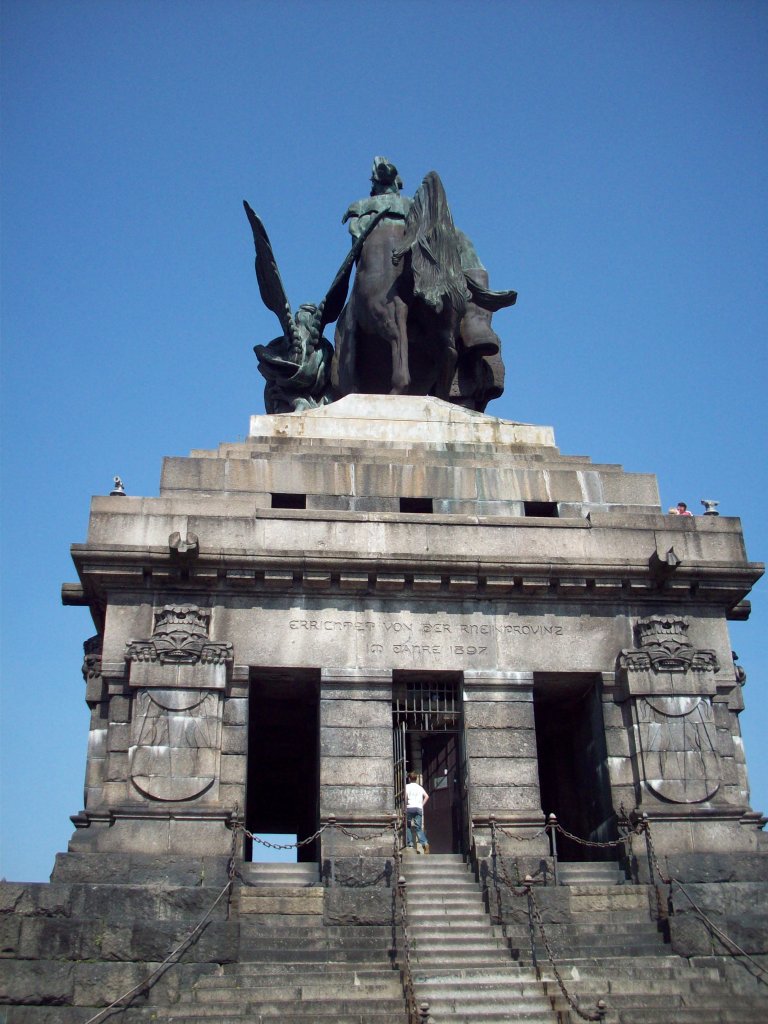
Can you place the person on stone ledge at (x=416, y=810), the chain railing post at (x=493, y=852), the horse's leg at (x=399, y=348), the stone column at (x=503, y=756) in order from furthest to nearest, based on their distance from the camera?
the horse's leg at (x=399, y=348) → the person on stone ledge at (x=416, y=810) → the stone column at (x=503, y=756) → the chain railing post at (x=493, y=852)

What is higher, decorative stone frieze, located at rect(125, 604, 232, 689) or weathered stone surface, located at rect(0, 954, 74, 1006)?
decorative stone frieze, located at rect(125, 604, 232, 689)

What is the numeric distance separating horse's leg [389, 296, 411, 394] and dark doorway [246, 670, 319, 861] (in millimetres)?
7314

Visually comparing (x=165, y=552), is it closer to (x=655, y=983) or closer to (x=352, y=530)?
(x=352, y=530)

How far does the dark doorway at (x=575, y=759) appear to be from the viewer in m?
20.2

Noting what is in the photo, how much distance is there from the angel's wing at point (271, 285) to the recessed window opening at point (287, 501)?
789 centimetres

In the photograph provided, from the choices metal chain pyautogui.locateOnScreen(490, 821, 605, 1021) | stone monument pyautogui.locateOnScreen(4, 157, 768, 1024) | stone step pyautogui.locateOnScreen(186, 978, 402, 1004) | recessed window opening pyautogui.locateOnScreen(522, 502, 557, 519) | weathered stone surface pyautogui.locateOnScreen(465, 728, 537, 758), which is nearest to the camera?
metal chain pyautogui.locateOnScreen(490, 821, 605, 1021)

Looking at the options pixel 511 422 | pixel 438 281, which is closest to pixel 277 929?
pixel 511 422

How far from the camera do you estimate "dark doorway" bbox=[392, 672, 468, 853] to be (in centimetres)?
2009

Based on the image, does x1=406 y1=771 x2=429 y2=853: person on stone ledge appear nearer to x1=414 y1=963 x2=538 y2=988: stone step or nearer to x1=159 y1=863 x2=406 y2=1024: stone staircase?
x1=159 y1=863 x2=406 y2=1024: stone staircase

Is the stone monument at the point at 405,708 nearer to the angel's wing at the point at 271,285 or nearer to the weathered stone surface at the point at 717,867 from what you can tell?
the weathered stone surface at the point at 717,867

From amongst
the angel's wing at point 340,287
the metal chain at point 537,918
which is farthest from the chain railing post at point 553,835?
the angel's wing at point 340,287

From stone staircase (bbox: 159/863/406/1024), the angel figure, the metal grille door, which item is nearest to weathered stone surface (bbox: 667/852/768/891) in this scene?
the metal grille door

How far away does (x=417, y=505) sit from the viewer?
875 inches

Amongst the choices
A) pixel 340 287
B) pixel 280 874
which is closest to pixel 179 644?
pixel 280 874
